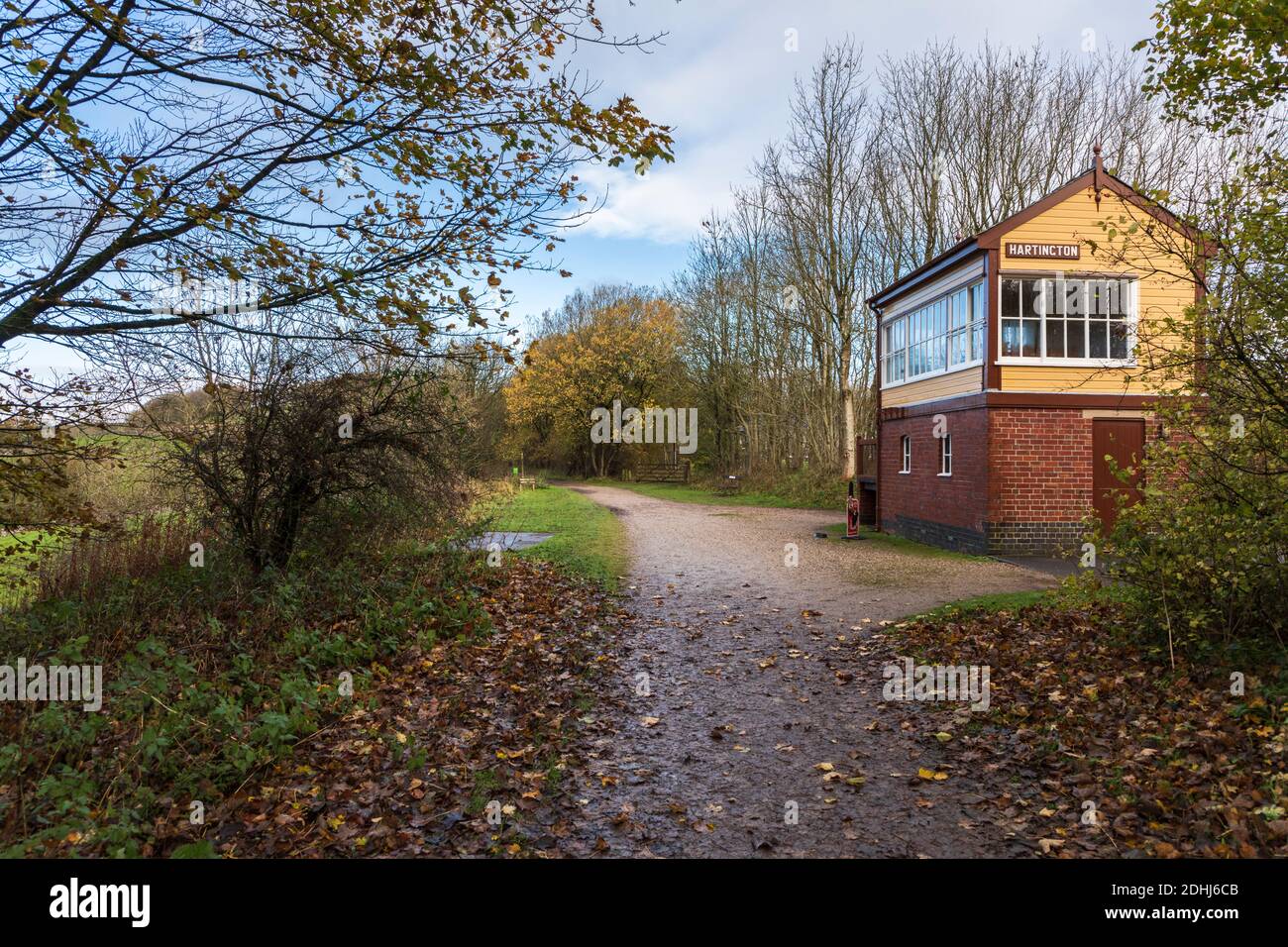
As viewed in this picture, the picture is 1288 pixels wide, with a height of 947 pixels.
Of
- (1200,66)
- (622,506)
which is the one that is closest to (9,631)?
(1200,66)

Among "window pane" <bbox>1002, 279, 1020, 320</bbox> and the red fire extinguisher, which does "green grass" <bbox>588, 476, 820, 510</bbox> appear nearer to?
the red fire extinguisher

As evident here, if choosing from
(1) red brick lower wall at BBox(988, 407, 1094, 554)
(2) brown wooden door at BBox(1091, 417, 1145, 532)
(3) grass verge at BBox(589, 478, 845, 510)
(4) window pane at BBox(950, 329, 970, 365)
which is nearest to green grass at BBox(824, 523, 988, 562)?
(1) red brick lower wall at BBox(988, 407, 1094, 554)

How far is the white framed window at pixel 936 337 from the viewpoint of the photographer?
15.9 m

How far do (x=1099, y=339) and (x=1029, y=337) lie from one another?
148 cm

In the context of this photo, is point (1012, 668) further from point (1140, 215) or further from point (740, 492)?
point (740, 492)

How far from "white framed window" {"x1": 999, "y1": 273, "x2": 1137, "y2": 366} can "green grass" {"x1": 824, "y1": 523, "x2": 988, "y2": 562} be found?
4115mm

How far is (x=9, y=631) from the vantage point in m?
7.51

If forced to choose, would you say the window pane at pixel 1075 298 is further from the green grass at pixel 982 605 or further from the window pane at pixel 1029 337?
the green grass at pixel 982 605

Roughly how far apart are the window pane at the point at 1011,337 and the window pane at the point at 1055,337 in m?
0.63

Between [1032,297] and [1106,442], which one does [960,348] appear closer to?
[1032,297]

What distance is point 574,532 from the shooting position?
18750 millimetres

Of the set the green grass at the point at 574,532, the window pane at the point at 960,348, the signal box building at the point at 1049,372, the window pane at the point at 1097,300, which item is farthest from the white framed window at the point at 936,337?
the green grass at the point at 574,532
